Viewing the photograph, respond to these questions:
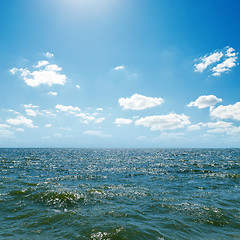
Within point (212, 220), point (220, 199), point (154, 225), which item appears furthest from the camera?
point (220, 199)

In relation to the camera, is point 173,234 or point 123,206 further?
point 123,206

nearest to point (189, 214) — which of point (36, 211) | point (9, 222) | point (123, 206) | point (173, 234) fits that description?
point (173, 234)

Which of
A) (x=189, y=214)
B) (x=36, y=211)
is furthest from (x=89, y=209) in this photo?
(x=189, y=214)

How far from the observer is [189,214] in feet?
37.6

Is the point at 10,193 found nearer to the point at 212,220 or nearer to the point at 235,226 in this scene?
the point at 212,220

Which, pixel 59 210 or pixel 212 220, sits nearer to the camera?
pixel 212 220

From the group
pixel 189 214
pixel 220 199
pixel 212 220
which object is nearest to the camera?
pixel 212 220

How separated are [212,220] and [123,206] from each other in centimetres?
607

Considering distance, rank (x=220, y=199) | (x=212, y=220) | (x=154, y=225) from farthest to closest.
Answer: (x=220, y=199)
(x=212, y=220)
(x=154, y=225)

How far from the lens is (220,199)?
15.0 metres

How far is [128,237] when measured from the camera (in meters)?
8.28

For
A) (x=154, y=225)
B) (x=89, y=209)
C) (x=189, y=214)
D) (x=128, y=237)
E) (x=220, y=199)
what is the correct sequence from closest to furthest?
(x=128, y=237) → (x=154, y=225) → (x=189, y=214) → (x=89, y=209) → (x=220, y=199)

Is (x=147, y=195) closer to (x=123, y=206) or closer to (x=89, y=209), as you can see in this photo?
(x=123, y=206)

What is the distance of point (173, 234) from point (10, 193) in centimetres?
1549
